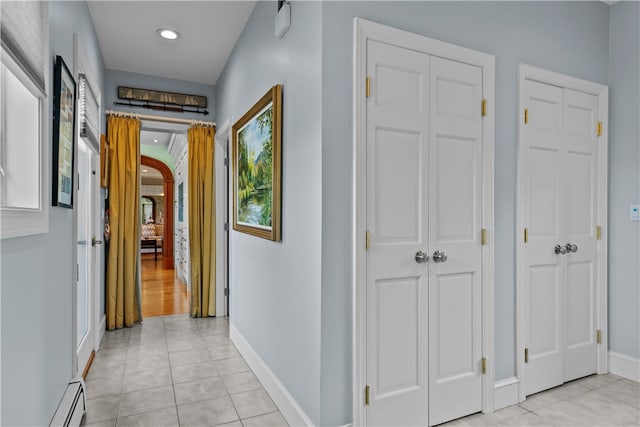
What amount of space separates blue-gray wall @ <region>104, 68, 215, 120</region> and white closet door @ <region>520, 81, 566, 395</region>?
336cm

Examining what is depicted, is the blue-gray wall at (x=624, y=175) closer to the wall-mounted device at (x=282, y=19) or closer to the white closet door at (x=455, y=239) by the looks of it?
the white closet door at (x=455, y=239)

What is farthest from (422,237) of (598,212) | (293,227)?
(598,212)

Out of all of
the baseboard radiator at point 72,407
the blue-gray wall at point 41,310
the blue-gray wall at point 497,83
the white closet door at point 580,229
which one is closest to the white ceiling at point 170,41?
the blue-gray wall at point 41,310

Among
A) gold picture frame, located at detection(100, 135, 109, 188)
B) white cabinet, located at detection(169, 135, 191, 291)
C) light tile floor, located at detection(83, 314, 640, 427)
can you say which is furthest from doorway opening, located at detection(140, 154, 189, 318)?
gold picture frame, located at detection(100, 135, 109, 188)

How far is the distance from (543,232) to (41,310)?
2881mm

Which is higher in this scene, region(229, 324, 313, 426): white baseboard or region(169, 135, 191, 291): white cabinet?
region(169, 135, 191, 291): white cabinet

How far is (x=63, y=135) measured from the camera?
1.89m

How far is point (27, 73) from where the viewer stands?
4.26 feet

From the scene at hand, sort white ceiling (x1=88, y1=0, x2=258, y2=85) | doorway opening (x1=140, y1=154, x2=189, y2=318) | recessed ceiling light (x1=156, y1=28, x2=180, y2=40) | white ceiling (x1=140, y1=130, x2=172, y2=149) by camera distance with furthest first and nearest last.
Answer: white ceiling (x1=140, y1=130, x2=172, y2=149), doorway opening (x1=140, y1=154, x2=189, y2=318), recessed ceiling light (x1=156, y1=28, x2=180, y2=40), white ceiling (x1=88, y1=0, x2=258, y2=85)

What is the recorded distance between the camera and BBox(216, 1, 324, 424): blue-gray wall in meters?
1.81

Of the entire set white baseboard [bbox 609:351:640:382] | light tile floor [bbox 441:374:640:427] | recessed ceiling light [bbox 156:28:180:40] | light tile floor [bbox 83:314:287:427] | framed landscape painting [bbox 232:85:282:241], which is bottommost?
light tile floor [bbox 83:314:287:427]

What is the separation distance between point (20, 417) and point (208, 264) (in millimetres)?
2936

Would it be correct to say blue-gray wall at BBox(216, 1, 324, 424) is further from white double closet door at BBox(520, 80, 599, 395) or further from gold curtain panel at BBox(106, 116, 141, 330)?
gold curtain panel at BBox(106, 116, 141, 330)

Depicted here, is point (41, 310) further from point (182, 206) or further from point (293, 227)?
point (182, 206)
